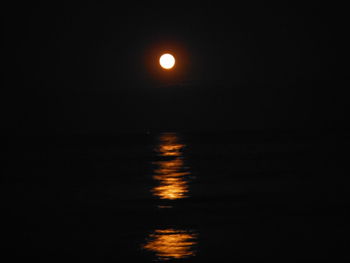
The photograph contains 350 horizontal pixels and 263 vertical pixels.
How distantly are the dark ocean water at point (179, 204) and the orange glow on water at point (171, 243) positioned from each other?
1 centimetres

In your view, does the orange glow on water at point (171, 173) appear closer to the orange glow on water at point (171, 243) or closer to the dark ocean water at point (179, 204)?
the dark ocean water at point (179, 204)

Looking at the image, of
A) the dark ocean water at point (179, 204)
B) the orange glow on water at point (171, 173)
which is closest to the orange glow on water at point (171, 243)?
the dark ocean water at point (179, 204)

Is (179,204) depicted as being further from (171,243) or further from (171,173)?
(171,173)

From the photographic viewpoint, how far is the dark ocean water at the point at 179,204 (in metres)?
8.10

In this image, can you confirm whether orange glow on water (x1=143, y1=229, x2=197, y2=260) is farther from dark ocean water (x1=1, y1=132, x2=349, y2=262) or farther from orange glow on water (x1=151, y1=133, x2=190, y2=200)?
orange glow on water (x1=151, y1=133, x2=190, y2=200)

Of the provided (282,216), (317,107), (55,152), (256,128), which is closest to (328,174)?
(282,216)

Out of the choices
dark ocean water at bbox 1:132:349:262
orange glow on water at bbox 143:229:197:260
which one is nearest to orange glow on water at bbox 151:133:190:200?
dark ocean water at bbox 1:132:349:262

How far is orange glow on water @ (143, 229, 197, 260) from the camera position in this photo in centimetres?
784

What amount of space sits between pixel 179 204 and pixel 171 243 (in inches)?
86.6

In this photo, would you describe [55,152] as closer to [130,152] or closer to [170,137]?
[130,152]

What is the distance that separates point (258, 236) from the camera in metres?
8.53

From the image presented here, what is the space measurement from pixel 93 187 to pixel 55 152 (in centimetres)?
572

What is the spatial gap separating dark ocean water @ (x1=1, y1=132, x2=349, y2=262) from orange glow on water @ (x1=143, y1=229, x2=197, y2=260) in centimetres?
1

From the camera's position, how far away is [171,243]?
8266 mm
